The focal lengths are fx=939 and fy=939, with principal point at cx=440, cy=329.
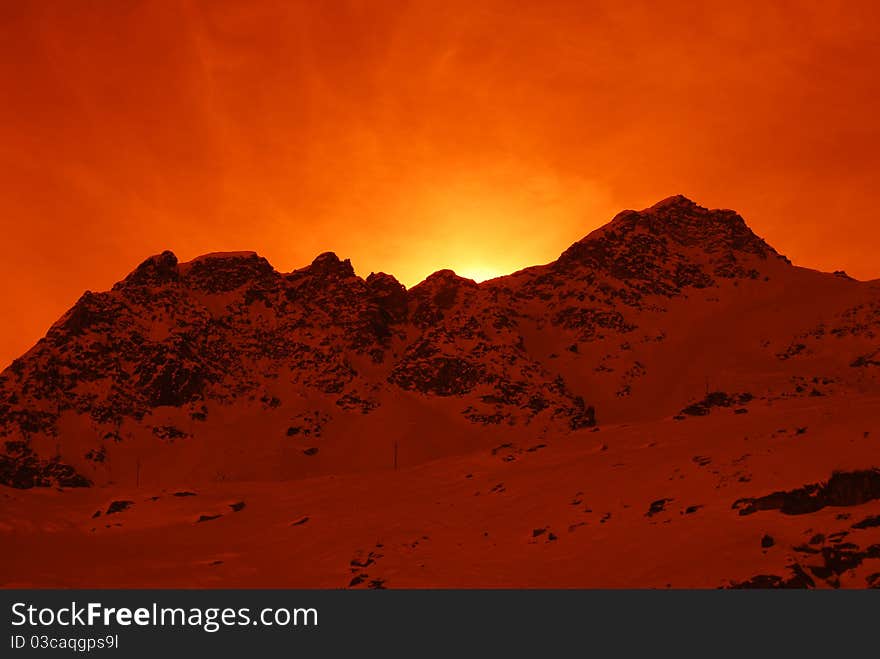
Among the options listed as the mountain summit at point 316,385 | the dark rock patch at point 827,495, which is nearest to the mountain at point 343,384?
the mountain summit at point 316,385

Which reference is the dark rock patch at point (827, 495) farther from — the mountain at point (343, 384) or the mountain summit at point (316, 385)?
the mountain summit at point (316, 385)

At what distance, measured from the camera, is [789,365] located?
16012 cm

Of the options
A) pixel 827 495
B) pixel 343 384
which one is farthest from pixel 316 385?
pixel 827 495

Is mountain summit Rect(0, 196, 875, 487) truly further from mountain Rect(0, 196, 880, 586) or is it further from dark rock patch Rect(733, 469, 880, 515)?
dark rock patch Rect(733, 469, 880, 515)

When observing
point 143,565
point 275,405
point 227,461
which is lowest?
point 143,565

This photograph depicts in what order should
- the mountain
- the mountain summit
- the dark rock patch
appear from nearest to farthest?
the dark rock patch → the mountain → the mountain summit

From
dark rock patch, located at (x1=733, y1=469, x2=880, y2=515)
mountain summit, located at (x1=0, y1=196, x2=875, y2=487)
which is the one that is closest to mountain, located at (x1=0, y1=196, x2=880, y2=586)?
mountain summit, located at (x1=0, y1=196, x2=875, y2=487)

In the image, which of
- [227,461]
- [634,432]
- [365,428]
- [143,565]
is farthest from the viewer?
[365,428]

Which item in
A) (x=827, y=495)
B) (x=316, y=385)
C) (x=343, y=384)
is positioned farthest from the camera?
(x=316, y=385)

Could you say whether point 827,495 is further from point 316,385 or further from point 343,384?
point 316,385

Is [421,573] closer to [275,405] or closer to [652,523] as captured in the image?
[652,523]

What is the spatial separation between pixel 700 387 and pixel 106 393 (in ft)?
342

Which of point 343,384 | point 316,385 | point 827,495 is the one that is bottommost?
point 827,495

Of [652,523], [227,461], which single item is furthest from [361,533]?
[227,461]
